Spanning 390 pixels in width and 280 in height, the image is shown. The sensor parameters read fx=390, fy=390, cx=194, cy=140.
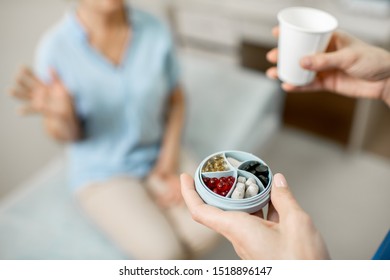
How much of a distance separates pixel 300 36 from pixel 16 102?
895mm

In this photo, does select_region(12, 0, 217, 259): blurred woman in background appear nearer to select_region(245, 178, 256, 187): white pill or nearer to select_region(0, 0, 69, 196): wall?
select_region(0, 0, 69, 196): wall

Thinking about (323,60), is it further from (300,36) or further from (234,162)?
(234,162)

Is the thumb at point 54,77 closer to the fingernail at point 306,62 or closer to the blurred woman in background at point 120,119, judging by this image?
the blurred woman in background at point 120,119

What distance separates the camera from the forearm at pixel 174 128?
1.10 meters

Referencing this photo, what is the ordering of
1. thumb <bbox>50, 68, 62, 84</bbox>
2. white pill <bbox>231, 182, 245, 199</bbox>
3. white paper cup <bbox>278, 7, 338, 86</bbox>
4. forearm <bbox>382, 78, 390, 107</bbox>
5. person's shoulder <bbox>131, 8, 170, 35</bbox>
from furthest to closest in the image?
person's shoulder <bbox>131, 8, 170, 35</bbox>, thumb <bbox>50, 68, 62, 84</bbox>, forearm <bbox>382, 78, 390, 107</bbox>, white paper cup <bbox>278, 7, 338, 86</bbox>, white pill <bbox>231, 182, 245, 199</bbox>

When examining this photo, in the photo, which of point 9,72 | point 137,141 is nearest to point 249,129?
point 137,141

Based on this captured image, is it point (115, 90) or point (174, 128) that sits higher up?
point (115, 90)

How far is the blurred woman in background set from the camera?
0.94 metres

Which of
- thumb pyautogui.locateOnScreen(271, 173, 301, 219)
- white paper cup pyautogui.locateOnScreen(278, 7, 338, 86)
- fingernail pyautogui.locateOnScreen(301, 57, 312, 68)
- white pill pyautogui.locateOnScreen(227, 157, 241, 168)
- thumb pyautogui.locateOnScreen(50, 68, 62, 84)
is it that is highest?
white paper cup pyautogui.locateOnScreen(278, 7, 338, 86)

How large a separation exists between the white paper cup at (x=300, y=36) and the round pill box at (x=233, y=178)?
0.21 metres

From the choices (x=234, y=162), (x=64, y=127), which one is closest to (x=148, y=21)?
(x=64, y=127)

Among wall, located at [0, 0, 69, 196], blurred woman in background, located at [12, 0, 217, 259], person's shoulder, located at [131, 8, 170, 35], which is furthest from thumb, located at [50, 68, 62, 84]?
person's shoulder, located at [131, 8, 170, 35]

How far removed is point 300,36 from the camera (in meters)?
0.56

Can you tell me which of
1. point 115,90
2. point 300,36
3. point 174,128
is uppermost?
point 300,36
